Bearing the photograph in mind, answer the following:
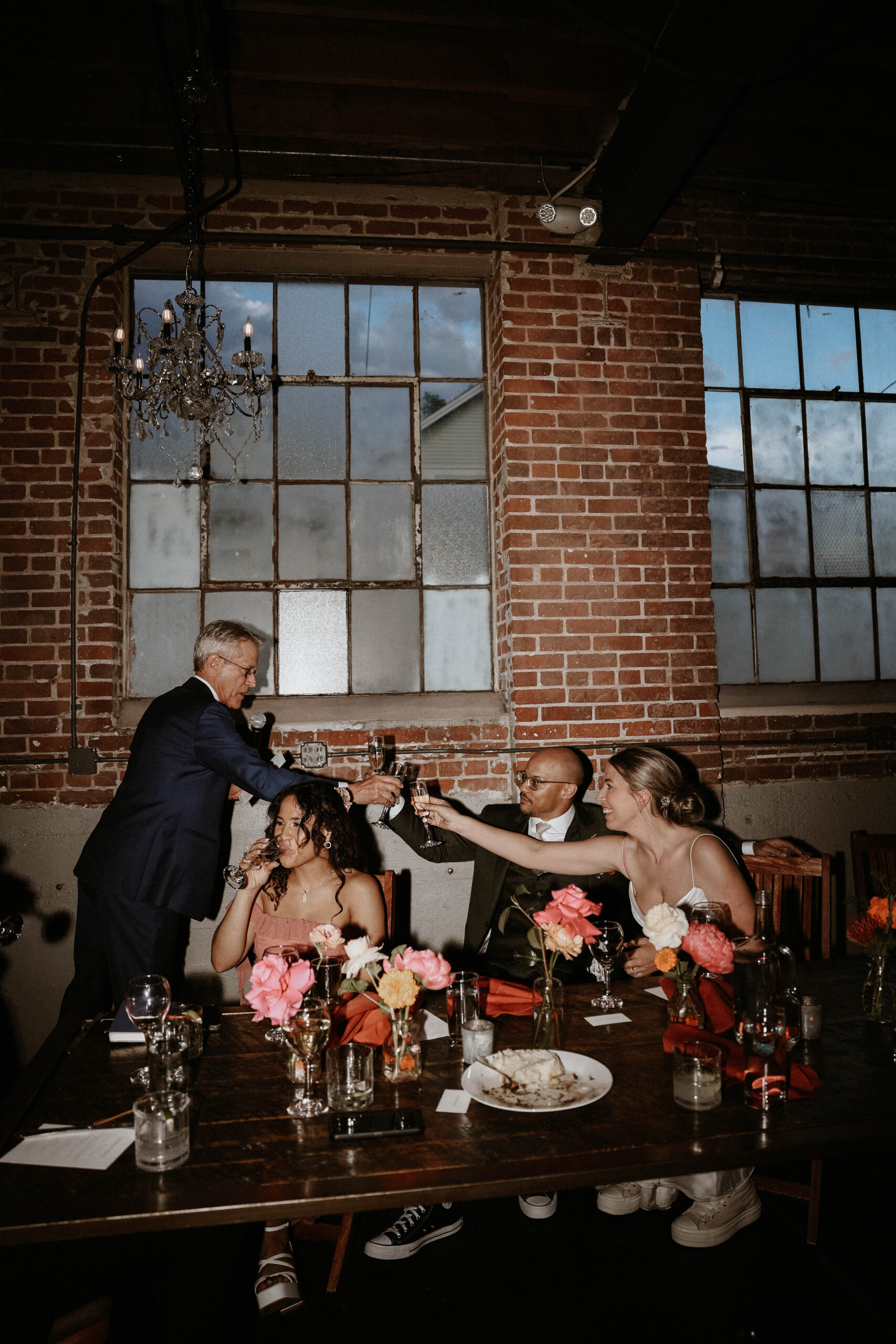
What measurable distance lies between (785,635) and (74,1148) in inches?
160

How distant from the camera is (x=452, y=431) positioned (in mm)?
4316

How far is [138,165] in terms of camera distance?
12.8 ft

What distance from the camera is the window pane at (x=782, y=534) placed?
4.55m

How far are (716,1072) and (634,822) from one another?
3.83 feet

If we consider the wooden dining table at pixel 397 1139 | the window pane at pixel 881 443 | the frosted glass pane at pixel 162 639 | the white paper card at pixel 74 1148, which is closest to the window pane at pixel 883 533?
the window pane at pixel 881 443

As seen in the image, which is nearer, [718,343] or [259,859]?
[259,859]

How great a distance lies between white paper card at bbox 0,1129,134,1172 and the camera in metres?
1.53

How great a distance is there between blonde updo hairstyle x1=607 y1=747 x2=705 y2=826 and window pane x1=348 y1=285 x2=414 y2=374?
2546 mm

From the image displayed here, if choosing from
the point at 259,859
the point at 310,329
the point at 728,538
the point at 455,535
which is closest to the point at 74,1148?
the point at 259,859

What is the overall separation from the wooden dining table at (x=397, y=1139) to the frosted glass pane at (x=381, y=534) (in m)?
2.61

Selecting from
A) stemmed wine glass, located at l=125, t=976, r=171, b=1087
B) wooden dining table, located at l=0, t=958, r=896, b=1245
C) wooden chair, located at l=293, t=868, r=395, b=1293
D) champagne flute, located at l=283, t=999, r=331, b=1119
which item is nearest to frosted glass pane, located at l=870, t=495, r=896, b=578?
wooden dining table, located at l=0, t=958, r=896, b=1245

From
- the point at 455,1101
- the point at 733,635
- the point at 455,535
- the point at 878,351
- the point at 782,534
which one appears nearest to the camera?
the point at 455,1101

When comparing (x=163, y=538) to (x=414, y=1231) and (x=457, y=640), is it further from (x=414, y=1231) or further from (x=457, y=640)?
(x=414, y=1231)

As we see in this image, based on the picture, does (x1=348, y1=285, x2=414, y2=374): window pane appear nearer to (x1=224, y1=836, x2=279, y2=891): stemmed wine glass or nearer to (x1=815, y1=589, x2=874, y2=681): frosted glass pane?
(x1=815, y1=589, x2=874, y2=681): frosted glass pane
